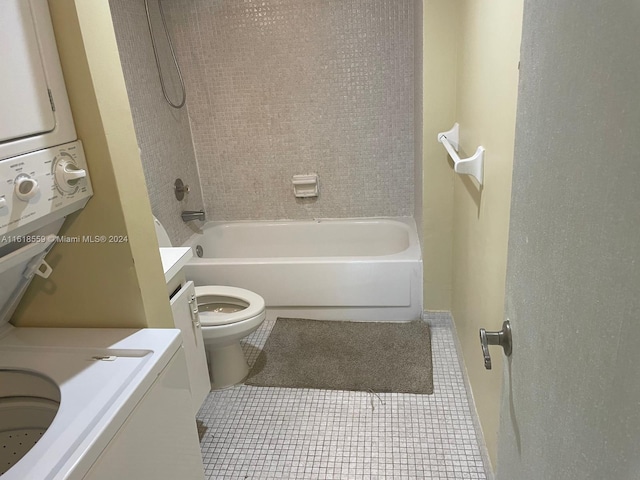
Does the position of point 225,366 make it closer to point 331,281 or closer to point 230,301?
point 230,301

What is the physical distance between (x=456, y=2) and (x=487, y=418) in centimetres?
180

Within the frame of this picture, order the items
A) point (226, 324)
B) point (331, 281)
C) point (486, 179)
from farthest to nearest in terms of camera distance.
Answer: point (331, 281) < point (226, 324) < point (486, 179)

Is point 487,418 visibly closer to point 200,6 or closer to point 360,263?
point 360,263

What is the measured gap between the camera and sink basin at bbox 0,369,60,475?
1112 millimetres

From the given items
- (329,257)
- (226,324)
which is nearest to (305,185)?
(329,257)

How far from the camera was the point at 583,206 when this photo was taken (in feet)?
1.70

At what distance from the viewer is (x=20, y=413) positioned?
113cm

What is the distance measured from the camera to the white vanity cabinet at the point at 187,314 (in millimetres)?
1661

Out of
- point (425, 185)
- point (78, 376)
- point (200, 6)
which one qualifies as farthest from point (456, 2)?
point (78, 376)

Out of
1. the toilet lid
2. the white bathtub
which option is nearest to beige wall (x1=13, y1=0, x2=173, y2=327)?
the toilet lid

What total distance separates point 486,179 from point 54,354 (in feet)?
4.44

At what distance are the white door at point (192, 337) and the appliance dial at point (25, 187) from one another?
2.52ft

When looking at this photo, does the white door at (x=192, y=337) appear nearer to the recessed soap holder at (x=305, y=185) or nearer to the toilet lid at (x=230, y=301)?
the toilet lid at (x=230, y=301)

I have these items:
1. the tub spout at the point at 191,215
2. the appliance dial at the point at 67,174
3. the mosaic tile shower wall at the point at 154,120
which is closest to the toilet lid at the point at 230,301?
the mosaic tile shower wall at the point at 154,120
